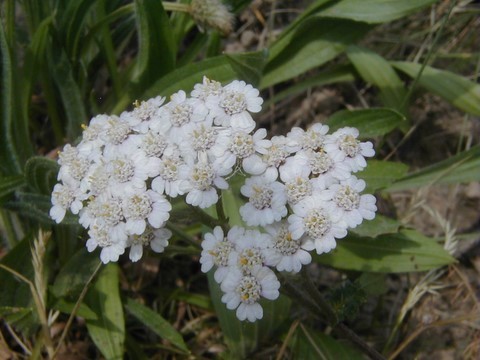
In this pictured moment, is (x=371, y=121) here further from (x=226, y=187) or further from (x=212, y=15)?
(x=226, y=187)

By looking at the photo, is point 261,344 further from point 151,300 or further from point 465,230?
point 465,230

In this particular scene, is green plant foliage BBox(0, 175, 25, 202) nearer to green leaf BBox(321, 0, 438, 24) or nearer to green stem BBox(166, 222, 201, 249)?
green stem BBox(166, 222, 201, 249)

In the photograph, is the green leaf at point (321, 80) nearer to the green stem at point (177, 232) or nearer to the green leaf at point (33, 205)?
the green stem at point (177, 232)

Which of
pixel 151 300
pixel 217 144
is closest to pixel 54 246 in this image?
pixel 151 300

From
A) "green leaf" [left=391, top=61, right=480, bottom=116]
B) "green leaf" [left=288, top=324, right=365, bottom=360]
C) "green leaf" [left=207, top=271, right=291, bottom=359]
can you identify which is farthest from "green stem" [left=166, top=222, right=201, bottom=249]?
"green leaf" [left=391, top=61, right=480, bottom=116]

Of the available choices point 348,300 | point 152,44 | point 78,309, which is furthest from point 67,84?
point 348,300

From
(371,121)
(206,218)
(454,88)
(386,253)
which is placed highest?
(206,218)
